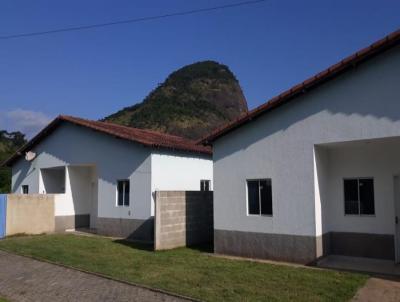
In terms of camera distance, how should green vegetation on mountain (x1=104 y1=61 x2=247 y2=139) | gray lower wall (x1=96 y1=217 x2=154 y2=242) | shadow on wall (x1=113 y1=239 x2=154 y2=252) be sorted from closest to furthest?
1. shadow on wall (x1=113 y1=239 x2=154 y2=252)
2. gray lower wall (x1=96 y1=217 x2=154 y2=242)
3. green vegetation on mountain (x1=104 y1=61 x2=247 y2=139)

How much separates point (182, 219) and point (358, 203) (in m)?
6.13

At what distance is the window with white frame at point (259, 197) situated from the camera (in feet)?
40.0

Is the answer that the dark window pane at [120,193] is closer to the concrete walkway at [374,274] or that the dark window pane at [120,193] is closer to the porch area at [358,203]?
the porch area at [358,203]

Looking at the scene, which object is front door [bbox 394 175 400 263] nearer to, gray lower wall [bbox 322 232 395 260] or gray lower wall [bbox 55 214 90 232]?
gray lower wall [bbox 322 232 395 260]

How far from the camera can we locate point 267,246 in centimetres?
1198

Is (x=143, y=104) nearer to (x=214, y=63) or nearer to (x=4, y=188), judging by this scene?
(x=214, y=63)

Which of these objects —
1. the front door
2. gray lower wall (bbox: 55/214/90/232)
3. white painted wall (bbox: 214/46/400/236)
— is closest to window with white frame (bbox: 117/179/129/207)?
gray lower wall (bbox: 55/214/90/232)

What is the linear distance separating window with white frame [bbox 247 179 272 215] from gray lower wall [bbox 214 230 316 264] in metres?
0.71

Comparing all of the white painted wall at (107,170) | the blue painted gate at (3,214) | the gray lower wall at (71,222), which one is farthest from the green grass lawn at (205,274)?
the gray lower wall at (71,222)

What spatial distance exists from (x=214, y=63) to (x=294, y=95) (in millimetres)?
101709

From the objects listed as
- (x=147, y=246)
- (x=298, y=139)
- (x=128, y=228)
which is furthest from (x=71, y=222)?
(x=298, y=139)

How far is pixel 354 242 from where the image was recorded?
11.8 m

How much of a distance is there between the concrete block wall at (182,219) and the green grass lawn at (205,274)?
0.63m

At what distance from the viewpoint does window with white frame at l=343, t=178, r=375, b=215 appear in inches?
458
